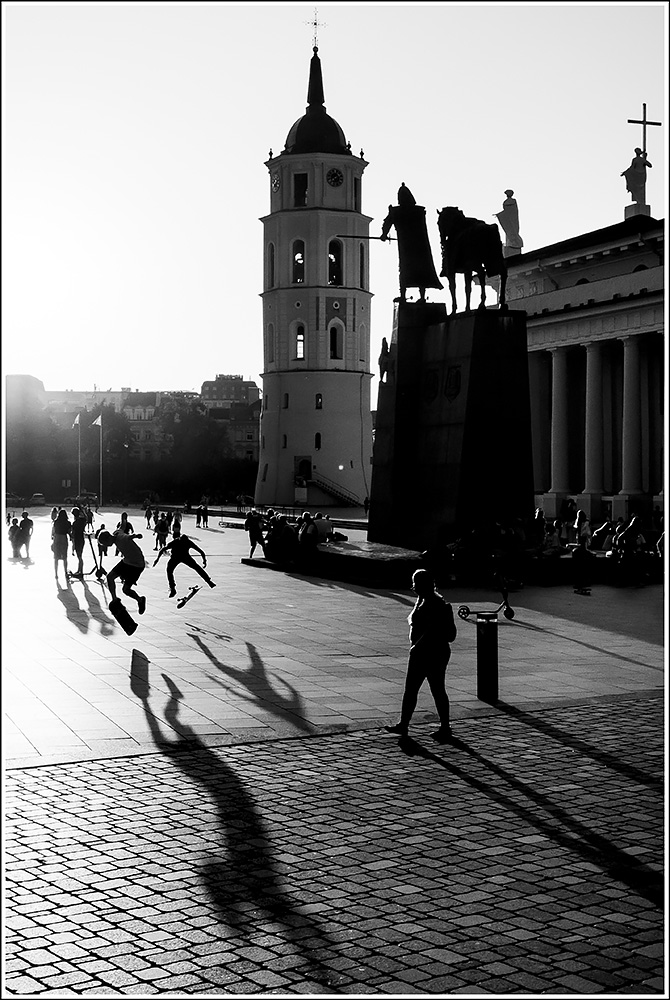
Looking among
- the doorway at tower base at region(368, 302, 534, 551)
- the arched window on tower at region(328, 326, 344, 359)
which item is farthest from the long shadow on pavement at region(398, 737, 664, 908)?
the arched window on tower at region(328, 326, 344, 359)

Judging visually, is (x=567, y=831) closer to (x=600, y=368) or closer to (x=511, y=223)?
(x=600, y=368)

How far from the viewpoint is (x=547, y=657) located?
16906 mm

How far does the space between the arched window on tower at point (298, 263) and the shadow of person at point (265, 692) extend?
76613 millimetres

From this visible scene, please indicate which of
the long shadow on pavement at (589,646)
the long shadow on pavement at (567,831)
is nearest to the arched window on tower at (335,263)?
the long shadow on pavement at (589,646)

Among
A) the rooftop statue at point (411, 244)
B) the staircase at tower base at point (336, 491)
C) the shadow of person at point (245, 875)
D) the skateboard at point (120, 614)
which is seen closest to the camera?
the shadow of person at point (245, 875)

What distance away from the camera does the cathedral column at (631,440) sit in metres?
50.8

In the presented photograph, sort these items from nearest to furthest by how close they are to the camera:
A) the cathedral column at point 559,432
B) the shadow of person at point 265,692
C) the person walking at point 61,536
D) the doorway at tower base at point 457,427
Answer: the shadow of person at point 265,692 < the doorway at tower base at point 457,427 < the person walking at point 61,536 < the cathedral column at point 559,432

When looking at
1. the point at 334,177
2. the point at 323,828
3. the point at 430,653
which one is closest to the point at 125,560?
the point at 430,653

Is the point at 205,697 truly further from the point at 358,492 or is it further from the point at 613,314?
the point at 358,492

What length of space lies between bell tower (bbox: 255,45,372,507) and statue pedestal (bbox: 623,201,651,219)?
94.8ft

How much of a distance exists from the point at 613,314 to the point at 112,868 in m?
48.7

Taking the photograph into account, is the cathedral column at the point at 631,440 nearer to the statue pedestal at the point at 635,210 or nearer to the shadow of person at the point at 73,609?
the statue pedestal at the point at 635,210

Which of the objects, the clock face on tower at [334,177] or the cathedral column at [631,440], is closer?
the cathedral column at [631,440]

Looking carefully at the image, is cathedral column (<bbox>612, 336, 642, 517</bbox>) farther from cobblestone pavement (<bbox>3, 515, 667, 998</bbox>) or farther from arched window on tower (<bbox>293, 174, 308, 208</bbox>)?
arched window on tower (<bbox>293, 174, 308, 208</bbox>)
